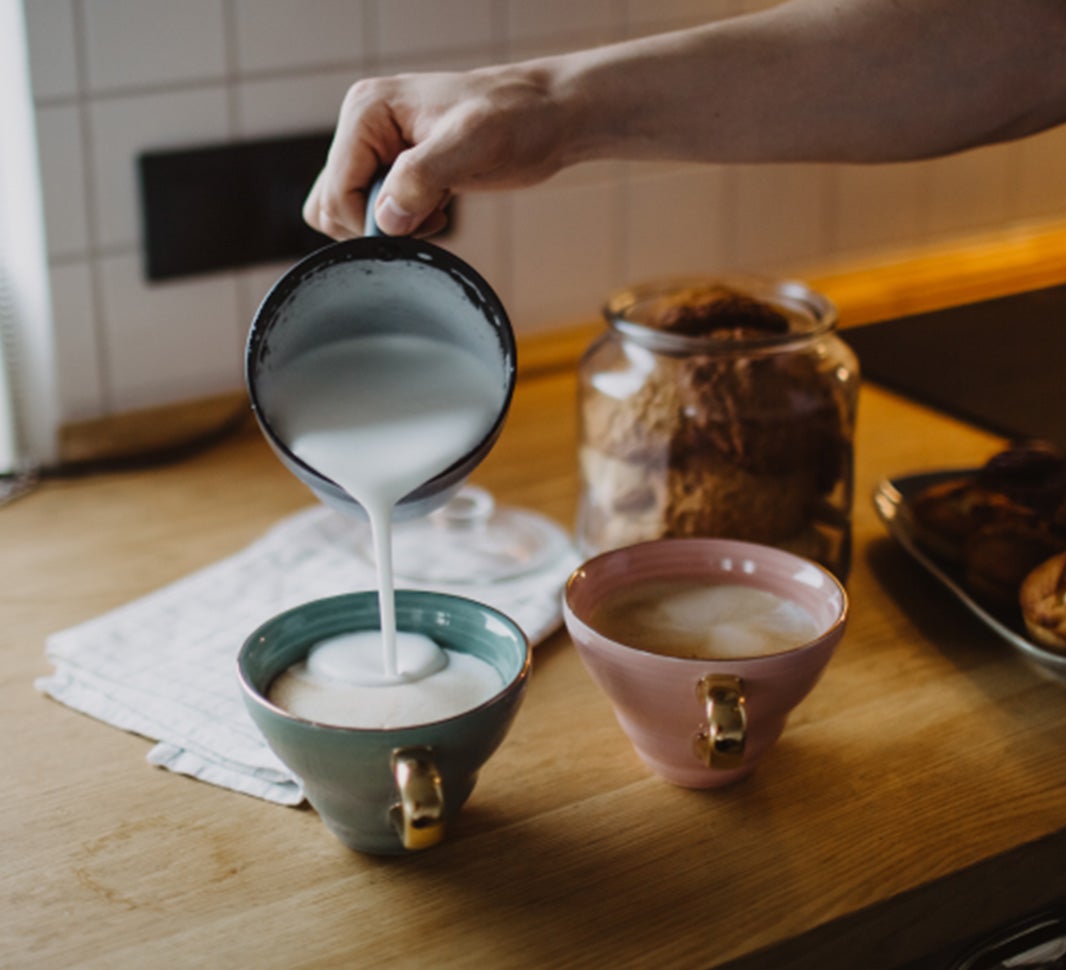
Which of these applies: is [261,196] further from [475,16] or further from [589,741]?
[589,741]

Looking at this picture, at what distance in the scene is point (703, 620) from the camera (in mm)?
783

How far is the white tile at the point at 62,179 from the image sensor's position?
3.68ft

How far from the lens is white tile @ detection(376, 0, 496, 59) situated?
1.25 m

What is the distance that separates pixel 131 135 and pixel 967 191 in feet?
3.10

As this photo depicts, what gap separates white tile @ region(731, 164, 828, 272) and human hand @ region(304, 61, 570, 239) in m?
0.62

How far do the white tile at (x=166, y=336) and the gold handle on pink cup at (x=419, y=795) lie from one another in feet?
2.20

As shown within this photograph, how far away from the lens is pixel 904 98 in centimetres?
92

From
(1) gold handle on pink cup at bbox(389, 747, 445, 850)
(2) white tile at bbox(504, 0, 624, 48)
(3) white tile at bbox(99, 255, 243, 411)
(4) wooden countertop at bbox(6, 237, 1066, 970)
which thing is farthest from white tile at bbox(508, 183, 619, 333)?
(1) gold handle on pink cup at bbox(389, 747, 445, 850)

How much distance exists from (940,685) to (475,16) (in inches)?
29.2

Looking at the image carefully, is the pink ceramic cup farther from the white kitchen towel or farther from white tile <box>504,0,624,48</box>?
white tile <box>504,0,624,48</box>

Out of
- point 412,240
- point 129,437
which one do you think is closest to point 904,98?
point 412,240

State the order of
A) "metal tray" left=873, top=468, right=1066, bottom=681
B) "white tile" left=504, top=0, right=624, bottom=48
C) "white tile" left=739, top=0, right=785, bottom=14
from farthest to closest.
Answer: "white tile" left=739, top=0, right=785, bottom=14 < "white tile" left=504, top=0, right=624, bottom=48 < "metal tray" left=873, top=468, right=1066, bottom=681

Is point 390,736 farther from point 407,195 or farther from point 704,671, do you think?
point 407,195

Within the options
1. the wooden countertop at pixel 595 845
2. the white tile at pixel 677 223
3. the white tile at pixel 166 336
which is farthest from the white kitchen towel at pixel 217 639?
the white tile at pixel 677 223
